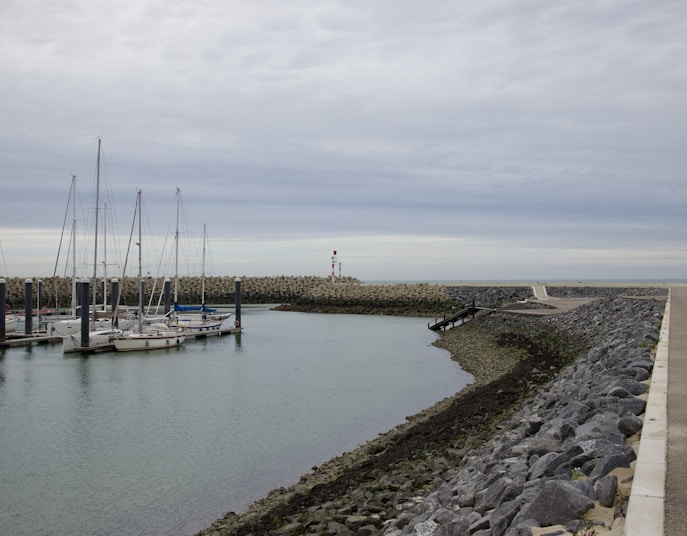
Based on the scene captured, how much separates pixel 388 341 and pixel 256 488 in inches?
1009

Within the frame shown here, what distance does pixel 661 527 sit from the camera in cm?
406

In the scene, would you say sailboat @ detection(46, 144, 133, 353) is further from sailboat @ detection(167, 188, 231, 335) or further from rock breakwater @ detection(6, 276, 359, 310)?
rock breakwater @ detection(6, 276, 359, 310)

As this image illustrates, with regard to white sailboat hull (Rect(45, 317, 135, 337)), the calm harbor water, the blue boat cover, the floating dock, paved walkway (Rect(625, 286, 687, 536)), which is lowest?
the calm harbor water

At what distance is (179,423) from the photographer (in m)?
16.6

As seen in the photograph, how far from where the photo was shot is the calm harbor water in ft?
34.8

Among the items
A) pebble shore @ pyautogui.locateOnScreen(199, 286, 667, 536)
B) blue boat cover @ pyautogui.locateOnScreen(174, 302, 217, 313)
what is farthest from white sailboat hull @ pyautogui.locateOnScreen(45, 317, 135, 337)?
pebble shore @ pyautogui.locateOnScreen(199, 286, 667, 536)

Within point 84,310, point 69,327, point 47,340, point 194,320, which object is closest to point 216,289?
point 194,320

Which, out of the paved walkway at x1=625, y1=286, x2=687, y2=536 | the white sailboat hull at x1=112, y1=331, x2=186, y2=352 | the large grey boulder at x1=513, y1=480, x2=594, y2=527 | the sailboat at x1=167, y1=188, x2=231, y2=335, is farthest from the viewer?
the sailboat at x1=167, y1=188, x2=231, y2=335

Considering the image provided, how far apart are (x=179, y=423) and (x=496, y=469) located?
11361 millimetres

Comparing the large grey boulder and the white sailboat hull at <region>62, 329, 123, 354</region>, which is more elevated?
the large grey boulder

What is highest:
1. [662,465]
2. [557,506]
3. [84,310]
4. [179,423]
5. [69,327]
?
[84,310]

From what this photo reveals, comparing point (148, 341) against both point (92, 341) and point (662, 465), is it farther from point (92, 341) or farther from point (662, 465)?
point (662, 465)

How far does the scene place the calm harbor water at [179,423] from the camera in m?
10.6

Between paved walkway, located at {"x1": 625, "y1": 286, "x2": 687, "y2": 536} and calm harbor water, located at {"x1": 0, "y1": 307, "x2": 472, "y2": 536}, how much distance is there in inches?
259
